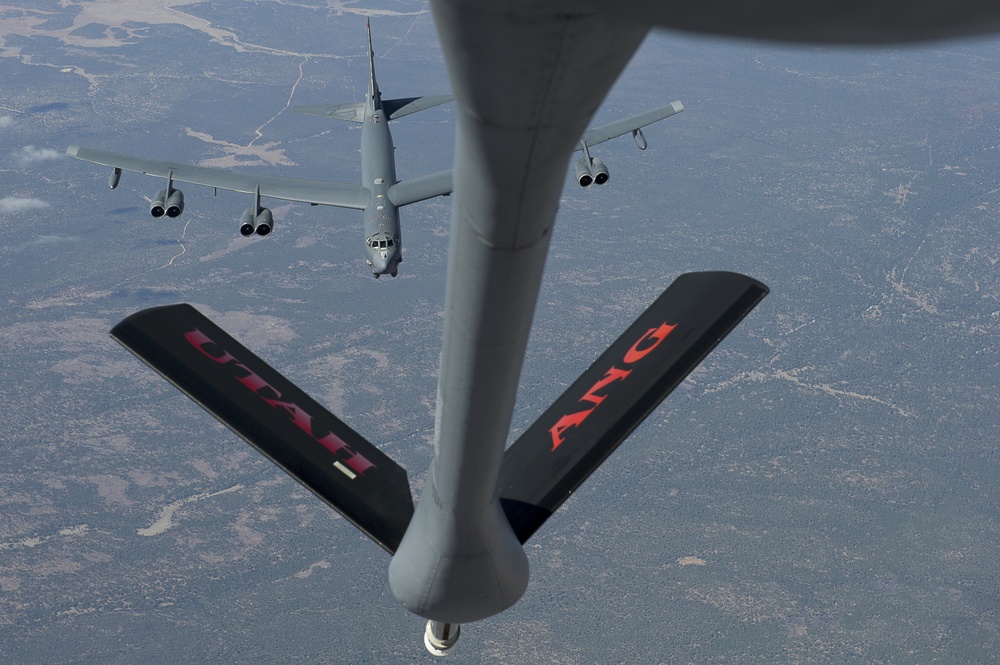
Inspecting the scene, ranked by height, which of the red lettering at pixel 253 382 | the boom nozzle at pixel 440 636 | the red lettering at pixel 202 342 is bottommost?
the boom nozzle at pixel 440 636

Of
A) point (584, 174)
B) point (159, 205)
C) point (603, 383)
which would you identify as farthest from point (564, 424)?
point (159, 205)

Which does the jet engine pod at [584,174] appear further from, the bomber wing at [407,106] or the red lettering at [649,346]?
the red lettering at [649,346]

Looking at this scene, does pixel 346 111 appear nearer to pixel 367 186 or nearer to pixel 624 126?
pixel 367 186

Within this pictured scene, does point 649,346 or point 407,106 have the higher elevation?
point 649,346

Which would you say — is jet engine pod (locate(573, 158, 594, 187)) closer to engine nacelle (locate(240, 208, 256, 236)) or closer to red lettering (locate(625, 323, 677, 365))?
engine nacelle (locate(240, 208, 256, 236))

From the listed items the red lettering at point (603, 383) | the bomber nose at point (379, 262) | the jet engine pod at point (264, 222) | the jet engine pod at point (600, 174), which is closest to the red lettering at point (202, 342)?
the red lettering at point (603, 383)

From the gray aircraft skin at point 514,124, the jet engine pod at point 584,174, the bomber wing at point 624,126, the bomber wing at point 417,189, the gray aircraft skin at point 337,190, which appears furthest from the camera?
the bomber wing at point 624,126
